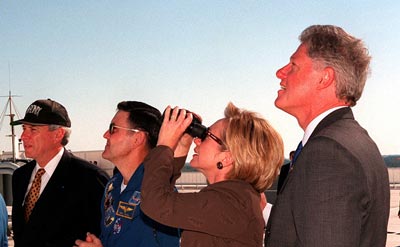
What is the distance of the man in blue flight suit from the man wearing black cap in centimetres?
83

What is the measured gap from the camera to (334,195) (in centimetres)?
178

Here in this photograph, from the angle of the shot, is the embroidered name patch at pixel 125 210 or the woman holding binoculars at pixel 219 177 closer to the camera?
the woman holding binoculars at pixel 219 177

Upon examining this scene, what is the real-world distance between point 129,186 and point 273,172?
1162 millimetres

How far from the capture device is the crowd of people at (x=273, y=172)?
5.98 ft

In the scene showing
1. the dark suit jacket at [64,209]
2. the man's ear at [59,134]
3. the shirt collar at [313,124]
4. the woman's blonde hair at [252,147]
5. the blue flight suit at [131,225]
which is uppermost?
the shirt collar at [313,124]

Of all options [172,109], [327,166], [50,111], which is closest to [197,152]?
[172,109]

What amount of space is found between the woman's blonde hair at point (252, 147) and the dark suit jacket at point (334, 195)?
0.53m

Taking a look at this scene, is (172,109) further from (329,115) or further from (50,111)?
(50,111)

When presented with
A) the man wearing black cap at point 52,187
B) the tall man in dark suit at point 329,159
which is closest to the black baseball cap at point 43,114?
the man wearing black cap at point 52,187

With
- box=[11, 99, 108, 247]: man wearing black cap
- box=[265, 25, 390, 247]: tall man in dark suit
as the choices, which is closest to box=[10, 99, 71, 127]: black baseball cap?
box=[11, 99, 108, 247]: man wearing black cap

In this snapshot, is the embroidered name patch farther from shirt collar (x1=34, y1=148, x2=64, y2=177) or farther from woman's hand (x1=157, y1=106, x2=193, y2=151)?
shirt collar (x1=34, y1=148, x2=64, y2=177)

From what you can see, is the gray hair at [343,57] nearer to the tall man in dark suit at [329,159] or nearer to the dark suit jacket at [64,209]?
the tall man in dark suit at [329,159]

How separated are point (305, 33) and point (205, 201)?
35.4 inches

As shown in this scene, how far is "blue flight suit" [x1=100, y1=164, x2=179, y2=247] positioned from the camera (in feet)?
10.3
